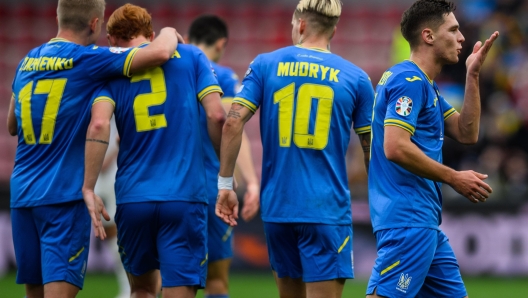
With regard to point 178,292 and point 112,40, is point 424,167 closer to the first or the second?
point 178,292

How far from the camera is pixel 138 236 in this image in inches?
223

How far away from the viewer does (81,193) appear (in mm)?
5676

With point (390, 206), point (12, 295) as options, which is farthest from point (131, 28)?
point (12, 295)

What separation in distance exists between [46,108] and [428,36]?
2624mm

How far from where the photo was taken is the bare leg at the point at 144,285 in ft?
19.2

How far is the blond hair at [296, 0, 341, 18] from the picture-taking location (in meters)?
5.73

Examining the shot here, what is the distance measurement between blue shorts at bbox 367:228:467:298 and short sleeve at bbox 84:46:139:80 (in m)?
2.05

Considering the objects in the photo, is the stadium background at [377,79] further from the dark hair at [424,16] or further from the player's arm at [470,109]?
the dark hair at [424,16]

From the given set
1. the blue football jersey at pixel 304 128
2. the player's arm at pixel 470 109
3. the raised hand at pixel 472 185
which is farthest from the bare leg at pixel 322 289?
the player's arm at pixel 470 109

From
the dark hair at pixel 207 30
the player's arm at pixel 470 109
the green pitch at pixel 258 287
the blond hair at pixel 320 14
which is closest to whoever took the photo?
the player's arm at pixel 470 109

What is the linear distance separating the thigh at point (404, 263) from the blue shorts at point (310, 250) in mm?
511

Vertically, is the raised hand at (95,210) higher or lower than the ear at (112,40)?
lower

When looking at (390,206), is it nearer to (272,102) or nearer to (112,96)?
(272,102)

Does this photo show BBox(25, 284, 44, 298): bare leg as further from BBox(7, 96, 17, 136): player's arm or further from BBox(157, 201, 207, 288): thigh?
BBox(7, 96, 17, 136): player's arm
